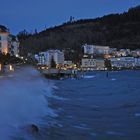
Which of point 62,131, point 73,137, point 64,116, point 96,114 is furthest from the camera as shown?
point 96,114

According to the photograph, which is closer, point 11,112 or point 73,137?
point 73,137

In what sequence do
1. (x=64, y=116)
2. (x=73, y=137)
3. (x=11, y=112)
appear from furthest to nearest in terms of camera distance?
(x=64, y=116) < (x=11, y=112) < (x=73, y=137)

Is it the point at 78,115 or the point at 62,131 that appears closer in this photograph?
the point at 62,131

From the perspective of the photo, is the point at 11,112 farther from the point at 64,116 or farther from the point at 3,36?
the point at 3,36

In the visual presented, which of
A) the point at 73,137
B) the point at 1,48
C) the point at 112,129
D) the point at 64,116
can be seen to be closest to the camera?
the point at 73,137

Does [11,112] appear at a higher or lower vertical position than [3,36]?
lower

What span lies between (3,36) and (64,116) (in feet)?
314

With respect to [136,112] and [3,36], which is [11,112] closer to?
[136,112]

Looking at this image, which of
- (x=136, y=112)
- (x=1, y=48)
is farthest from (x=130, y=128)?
(x=1, y=48)

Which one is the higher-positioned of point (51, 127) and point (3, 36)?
point (3, 36)

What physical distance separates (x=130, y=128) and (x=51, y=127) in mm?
3713

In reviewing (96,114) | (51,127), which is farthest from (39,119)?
(96,114)

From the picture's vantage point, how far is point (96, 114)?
95.5ft

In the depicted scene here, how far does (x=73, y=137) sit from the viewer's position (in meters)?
18.4
